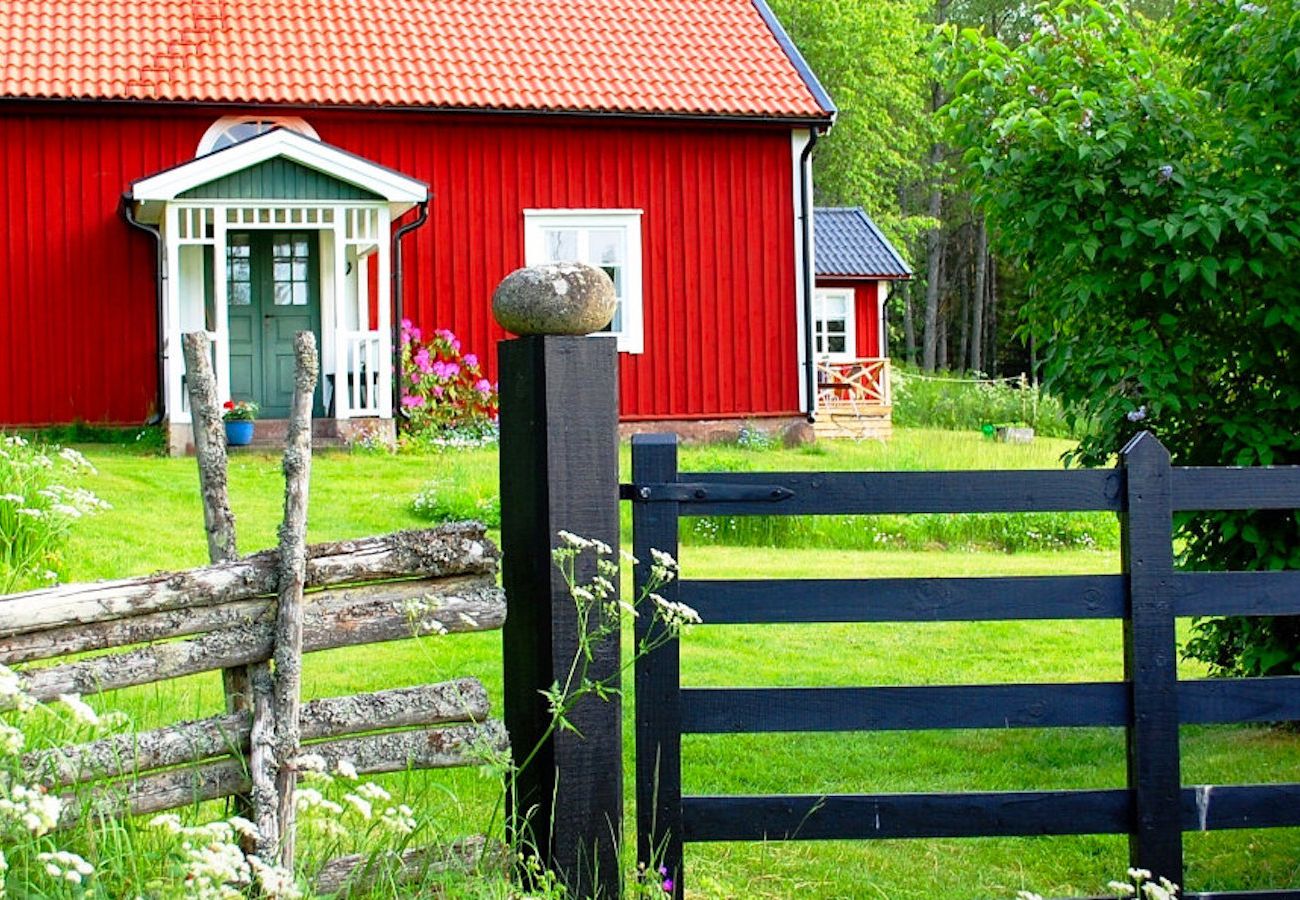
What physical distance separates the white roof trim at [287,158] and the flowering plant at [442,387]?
1.65 m

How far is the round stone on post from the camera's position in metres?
3.49

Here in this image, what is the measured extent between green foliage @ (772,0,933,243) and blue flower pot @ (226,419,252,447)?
86.1ft

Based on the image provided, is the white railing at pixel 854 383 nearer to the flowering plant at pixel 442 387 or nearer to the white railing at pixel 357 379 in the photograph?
the flowering plant at pixel 442 387

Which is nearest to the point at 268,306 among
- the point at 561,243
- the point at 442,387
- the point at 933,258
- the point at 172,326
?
the point at 172,326

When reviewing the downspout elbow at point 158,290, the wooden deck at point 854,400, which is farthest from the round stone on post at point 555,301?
the wooden deck at point 854,400

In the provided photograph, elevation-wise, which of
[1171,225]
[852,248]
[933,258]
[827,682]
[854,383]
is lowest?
[827,682]

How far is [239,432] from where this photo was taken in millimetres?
14336

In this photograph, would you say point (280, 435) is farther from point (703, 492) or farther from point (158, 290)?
point (703, 492)

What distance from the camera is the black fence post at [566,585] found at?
3.50 metres

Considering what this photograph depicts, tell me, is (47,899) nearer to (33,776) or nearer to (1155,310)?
(33,776)

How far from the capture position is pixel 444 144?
17.2 meters

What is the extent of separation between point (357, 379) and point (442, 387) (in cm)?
147

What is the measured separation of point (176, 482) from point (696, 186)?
24.6ft

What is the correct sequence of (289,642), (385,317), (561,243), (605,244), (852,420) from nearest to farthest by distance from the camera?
1. (289,642)
2. (385,317)
3. (561,243)
4. (605,244)
5. (852,420)
